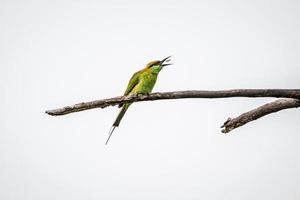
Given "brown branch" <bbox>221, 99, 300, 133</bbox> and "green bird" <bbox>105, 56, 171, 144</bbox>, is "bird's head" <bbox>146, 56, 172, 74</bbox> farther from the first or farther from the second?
"brown branch" <bbox>221, 99, 300, 133</bbox>

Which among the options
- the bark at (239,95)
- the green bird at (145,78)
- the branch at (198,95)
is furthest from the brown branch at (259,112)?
the green bird at (145,78)

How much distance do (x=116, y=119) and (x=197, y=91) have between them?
2421 millimetres

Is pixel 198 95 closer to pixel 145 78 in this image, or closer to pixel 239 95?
pixel 239 95

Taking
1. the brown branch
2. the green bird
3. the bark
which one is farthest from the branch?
the green bird

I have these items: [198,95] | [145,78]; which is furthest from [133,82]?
[198,95]

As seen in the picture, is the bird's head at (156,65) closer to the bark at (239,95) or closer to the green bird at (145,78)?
the green bird at (145,78)

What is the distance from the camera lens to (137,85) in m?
5.54

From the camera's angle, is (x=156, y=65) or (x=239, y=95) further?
(x=156, y=65)

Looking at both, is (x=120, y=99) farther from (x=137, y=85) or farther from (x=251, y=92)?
(x=137, y=85)

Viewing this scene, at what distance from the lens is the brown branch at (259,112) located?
2.92m

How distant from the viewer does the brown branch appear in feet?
9.57

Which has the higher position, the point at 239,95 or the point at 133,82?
the point at 239,95

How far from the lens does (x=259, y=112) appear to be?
293cm

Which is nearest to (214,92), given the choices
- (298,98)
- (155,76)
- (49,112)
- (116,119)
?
(298,98)
